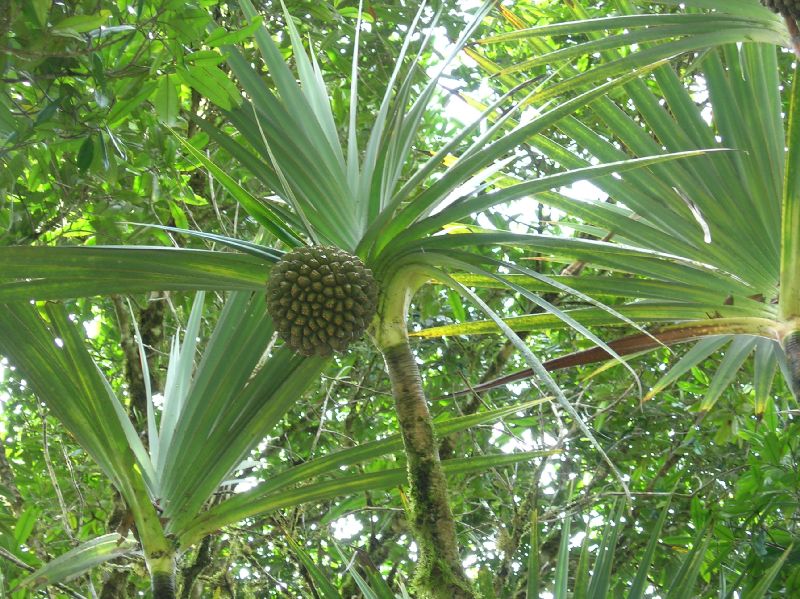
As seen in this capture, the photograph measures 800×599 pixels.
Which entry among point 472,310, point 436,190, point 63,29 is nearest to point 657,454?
point 472,310

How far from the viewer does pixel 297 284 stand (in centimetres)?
143

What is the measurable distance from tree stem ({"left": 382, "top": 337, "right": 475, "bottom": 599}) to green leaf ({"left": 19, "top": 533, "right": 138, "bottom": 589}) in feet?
1.97

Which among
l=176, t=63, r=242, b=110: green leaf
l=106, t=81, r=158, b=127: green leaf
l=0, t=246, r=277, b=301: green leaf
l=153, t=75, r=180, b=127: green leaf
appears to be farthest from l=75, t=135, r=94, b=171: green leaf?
l=0, t=246, r=277, b=301: green leaf

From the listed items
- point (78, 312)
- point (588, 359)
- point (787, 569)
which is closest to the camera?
point (588, 359)

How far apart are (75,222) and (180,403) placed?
44.8 inches

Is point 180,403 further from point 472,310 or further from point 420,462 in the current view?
point 472,310

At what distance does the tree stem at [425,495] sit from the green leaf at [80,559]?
0.60 metres

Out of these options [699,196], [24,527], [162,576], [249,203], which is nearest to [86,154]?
[249,203]

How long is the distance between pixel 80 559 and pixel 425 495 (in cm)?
65

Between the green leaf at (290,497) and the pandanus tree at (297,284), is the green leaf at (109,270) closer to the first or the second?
the pandanus tree at (297,284)

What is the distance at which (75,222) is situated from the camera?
2854mm

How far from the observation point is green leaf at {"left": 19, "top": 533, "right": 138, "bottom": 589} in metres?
1.59

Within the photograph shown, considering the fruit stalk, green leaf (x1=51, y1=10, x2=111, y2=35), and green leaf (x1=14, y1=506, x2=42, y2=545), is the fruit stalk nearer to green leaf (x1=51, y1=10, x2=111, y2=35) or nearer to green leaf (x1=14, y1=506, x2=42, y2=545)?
green leaf (x1=51, y1=10, x2=111, y2=35)

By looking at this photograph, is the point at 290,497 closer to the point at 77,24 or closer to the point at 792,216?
the point at 77,24
